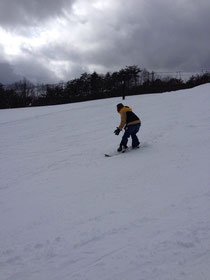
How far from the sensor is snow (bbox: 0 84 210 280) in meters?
2.35

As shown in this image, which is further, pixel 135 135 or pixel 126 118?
pixel 135 135

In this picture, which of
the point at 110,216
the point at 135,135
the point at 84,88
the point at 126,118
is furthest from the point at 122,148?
the point at 84,88

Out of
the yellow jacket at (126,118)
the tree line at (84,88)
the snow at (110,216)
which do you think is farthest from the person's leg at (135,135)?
the tree line at (84,88)

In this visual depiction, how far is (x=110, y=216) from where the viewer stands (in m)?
3.24

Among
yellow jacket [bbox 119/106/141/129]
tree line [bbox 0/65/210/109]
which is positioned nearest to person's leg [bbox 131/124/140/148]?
yellow jacket [bbox 119/106/141/129]

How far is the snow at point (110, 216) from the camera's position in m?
2.35

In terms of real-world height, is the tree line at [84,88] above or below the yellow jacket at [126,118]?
above

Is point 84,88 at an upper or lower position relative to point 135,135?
upper

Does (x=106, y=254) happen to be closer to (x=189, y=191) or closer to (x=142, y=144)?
(x=189, y=191)

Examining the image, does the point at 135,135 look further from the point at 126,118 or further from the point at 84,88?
the point at 84,88

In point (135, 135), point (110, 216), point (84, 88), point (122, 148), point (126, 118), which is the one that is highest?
point (84, 88)

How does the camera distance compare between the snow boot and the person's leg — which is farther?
the snow boot

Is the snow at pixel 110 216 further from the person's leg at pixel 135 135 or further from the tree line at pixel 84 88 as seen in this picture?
the tree line at pixel 84 88

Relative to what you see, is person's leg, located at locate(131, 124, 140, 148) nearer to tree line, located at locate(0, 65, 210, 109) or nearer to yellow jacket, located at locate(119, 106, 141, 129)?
yellow jacket, located at locate(119, 106, 141, 129)
